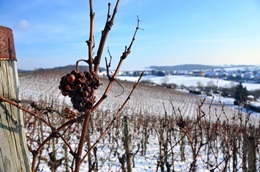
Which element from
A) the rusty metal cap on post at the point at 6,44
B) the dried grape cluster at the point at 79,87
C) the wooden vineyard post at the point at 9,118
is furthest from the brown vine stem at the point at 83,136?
the rusty metal cap on post at the point at 6,44

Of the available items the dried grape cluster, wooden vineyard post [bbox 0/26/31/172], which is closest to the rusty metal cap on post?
wooden vineyard post [bbox 0/26/31/172]

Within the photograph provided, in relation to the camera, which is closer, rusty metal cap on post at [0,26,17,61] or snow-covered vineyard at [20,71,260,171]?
rusty metal cap on post at [0,26,17,61]

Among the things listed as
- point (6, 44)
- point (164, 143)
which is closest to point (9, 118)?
point (6, 44)

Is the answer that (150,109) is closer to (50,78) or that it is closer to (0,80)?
(50,78)

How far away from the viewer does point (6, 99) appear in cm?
75

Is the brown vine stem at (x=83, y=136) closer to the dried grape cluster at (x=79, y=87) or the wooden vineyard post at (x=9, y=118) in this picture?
the dried grape cluster at (x=79, y=87)

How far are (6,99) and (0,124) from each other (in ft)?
0.26

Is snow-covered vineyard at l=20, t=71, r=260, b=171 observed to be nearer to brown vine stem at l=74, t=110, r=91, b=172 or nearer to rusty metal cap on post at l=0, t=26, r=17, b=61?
brown vine stem at l=74, t=110, r=91, b=172

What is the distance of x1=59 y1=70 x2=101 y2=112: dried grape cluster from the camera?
0.71 m

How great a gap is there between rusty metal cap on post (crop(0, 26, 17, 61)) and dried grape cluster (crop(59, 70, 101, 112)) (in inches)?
8.1

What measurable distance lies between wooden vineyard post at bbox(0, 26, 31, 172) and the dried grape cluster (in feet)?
0.62

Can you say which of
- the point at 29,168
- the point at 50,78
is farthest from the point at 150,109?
the point at 29,168

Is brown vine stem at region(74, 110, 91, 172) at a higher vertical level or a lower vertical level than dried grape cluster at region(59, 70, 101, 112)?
lower

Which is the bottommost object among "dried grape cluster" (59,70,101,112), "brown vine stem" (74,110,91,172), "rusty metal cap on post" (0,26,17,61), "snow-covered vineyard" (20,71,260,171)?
"snow-covered vineyard" (20,71,260,171)
